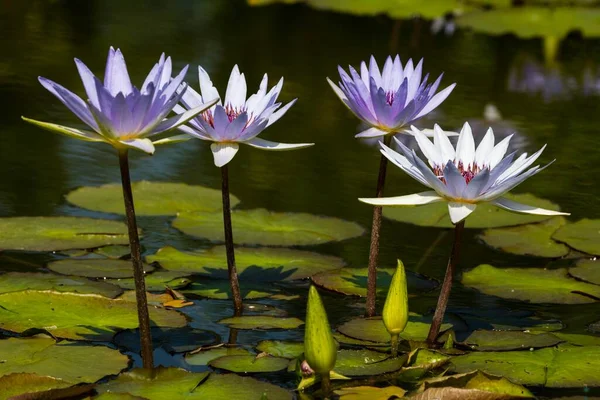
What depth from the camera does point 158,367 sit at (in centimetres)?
226

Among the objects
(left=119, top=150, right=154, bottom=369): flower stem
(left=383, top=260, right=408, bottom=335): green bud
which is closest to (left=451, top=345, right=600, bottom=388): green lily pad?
(left=383, top=260, right=408, bottom=335): green bud

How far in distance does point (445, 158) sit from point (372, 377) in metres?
0.58

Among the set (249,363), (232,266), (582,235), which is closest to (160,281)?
(232,266)

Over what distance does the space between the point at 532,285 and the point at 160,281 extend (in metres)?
1.13

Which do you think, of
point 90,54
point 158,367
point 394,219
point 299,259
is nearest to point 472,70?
point 90,54

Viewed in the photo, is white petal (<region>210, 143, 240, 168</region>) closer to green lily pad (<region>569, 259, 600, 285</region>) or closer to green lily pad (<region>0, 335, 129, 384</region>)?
green lily pad (<region>0, 335, 129, 384</region>)

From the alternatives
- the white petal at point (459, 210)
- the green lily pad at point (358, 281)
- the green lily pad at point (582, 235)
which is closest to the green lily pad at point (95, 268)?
the green lily pad at point (358, 281)

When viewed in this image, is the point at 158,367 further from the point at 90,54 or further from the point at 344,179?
the point at 90,54

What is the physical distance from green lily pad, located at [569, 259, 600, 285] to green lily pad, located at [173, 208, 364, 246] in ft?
2.51

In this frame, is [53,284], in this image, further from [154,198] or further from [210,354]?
[154,198]

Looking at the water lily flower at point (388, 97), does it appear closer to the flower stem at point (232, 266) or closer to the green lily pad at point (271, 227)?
the flower stem at point (232, 266)

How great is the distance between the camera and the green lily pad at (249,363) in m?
2.38

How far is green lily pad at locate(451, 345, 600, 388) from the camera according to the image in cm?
237

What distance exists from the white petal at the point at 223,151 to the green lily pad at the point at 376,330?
0.53 m
